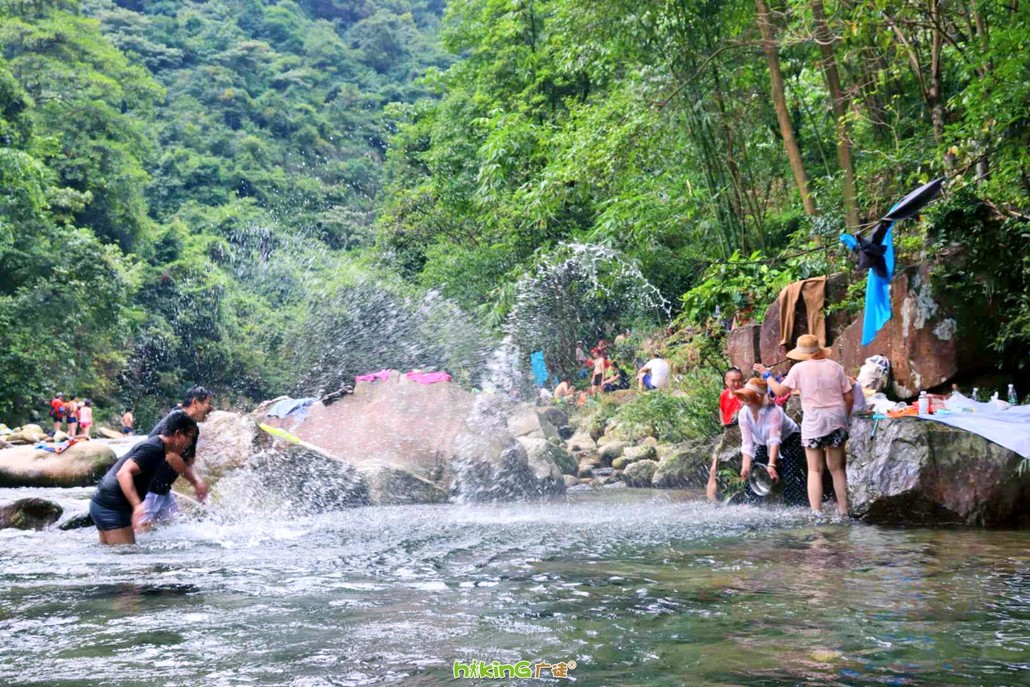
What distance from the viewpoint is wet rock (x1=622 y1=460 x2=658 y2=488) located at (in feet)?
50.8

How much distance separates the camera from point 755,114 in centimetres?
1689

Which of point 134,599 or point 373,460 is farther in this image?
point 373,460

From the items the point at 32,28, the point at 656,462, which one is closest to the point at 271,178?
the point at 32,28

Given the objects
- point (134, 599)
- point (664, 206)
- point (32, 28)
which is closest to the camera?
point (134, 599)

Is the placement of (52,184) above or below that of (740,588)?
above

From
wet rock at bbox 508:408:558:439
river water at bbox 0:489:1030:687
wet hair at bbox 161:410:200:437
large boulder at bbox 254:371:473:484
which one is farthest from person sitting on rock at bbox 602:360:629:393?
wet hair at bbox 161:410:200:437

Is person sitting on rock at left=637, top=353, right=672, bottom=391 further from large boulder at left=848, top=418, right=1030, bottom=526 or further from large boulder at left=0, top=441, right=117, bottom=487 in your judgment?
large boulder at left=0, top=441, right=117, bottom=487

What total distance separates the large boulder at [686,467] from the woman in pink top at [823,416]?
4.38 metres

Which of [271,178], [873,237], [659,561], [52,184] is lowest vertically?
[659,561]

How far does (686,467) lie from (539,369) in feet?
39.0

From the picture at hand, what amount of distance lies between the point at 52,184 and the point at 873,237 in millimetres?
33492

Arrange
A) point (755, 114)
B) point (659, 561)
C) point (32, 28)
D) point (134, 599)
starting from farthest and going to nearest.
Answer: point (32, 28) < point (755, 114) < point (659, 561) < point (134, 599)

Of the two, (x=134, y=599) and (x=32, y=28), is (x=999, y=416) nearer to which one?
(x=134, y=599)

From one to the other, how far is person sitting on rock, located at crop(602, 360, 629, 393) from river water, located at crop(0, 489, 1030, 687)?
13422mm
